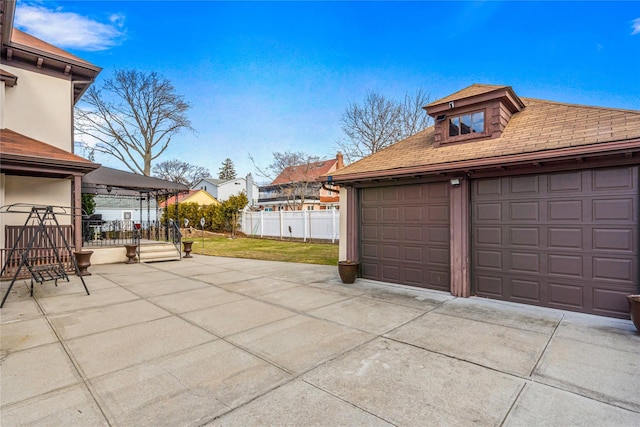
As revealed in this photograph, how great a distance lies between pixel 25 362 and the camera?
3375 millimetres

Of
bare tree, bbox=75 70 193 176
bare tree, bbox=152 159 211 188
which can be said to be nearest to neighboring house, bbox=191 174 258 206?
bare tree, bbox=152 159 211 188

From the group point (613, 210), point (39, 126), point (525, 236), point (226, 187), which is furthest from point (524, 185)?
point (226, 187)

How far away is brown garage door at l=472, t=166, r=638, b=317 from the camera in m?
4.73

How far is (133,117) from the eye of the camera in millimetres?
23422

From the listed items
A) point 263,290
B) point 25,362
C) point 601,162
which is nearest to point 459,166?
point 601,162

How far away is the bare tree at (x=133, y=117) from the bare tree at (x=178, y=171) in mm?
13360

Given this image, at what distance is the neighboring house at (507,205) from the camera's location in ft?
15.7

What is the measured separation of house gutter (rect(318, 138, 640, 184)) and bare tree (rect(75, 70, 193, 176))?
72.2ft

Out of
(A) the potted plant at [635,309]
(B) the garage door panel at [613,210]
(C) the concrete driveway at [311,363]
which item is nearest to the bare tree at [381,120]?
(B) the garage door panel at [613,210]

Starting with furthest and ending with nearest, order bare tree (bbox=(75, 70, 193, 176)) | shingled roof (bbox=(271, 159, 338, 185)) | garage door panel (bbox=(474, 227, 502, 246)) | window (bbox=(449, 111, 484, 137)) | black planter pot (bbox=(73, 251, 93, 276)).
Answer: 1. shingled roof (bbox=(271, 159, 338, 185))
2. bare tree (bbox=(75, 70, 193, 176))
3. black planter pot (bbox=(73, 251, 93, 276))
4. window (bbox=(449, 111, 484, 137))
5. garage door panel (bbox=(474, 227, 502, 246))

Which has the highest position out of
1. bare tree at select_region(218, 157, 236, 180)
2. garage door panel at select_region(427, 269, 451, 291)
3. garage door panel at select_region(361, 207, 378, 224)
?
bare tree at select_region(218, 157, 236, 180)

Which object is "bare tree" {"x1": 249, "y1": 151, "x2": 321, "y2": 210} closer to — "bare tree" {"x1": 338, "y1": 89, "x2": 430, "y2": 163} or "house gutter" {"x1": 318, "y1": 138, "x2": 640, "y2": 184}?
"bare tree" {"x1": 338, "y1": 89, "x2": 430, "y2": 163}

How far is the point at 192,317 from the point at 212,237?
17.4 meters

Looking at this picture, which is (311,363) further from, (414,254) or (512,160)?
(512,160)
